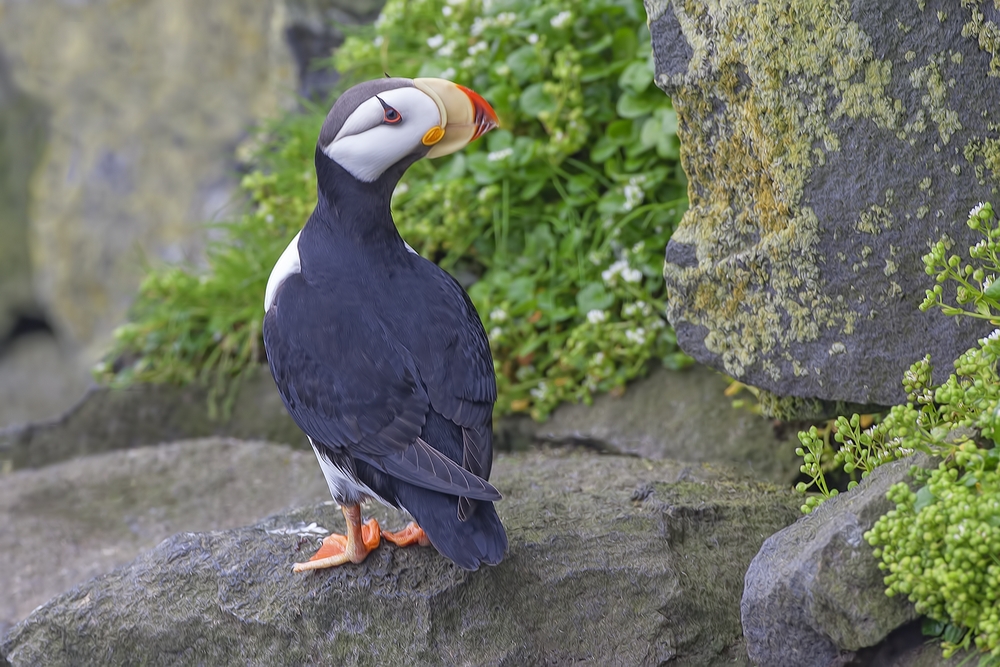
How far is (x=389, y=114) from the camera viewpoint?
2666 millimetres

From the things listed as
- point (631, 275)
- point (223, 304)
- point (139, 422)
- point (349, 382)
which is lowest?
point (139, 422)

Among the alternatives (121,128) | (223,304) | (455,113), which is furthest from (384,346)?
(121,128)

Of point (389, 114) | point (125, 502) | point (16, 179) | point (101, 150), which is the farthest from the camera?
point (16, 179)

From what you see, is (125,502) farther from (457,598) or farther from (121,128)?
(121,128)

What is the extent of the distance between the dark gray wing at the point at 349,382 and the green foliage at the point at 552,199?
165 centimetres

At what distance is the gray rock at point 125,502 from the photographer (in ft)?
13.6

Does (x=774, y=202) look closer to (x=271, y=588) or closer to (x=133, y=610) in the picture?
(x=271, y=588)

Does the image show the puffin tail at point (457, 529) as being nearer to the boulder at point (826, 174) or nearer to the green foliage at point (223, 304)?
the boulder at point (826, 174)

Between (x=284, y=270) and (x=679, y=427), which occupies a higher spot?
(x=284, y=270)

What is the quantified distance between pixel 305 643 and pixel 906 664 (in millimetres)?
1556

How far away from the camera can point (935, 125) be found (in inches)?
105

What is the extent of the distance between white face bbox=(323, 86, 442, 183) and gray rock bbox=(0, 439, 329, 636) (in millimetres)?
1881

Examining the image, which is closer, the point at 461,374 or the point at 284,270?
the point at 461,374

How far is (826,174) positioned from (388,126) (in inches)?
47.2
